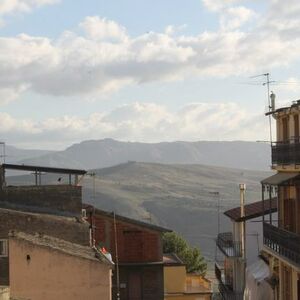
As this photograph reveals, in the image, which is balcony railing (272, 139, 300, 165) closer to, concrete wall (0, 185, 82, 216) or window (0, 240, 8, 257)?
concrete wall (0, 185, 82, 216)

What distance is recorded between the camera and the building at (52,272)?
2469cm

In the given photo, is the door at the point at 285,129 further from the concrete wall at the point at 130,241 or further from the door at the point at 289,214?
the concrete wall at the point at 130,241

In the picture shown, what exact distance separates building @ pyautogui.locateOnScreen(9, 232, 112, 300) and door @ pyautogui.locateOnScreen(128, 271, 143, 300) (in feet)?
46.0

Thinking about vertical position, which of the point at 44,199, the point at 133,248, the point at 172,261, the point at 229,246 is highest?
the point at 44,199

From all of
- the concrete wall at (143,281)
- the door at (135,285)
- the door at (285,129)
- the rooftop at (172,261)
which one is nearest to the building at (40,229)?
the concrete wall at (143,281)

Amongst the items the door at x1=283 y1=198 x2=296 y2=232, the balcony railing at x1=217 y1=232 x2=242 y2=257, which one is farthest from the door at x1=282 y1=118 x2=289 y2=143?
the balcony railing at x1=217 y1=232 x2=242 y2=257

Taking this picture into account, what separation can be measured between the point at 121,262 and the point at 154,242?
2345mm

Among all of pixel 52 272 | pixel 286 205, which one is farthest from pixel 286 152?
pixel 52 272

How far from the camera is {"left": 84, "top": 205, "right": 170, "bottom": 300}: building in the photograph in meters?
39.6

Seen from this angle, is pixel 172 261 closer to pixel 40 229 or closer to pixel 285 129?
pixel 285 129

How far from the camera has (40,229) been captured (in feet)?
88.3

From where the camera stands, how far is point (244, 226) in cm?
4022

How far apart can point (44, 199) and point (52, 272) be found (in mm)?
6641

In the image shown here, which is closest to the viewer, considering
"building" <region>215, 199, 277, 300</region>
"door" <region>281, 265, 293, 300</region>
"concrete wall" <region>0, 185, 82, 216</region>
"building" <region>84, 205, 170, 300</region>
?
"concrete wall" <region>0, 185, 82, 216</region>
